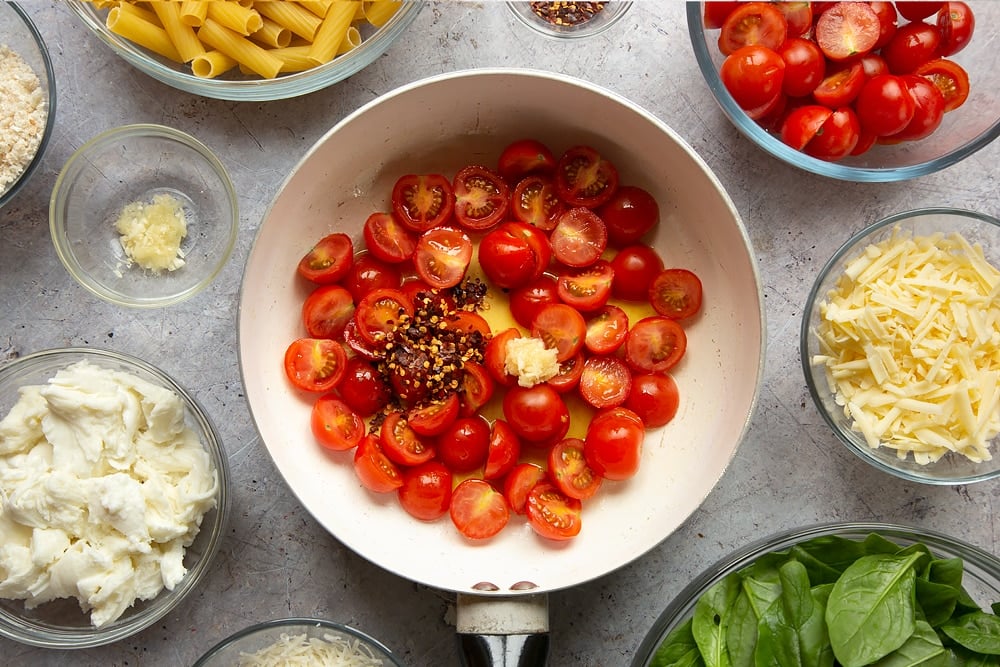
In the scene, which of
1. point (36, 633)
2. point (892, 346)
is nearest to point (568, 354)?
point (892, 346)

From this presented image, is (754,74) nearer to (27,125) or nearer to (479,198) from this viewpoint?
(479,198)

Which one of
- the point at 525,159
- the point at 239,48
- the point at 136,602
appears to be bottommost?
the point at 136,602

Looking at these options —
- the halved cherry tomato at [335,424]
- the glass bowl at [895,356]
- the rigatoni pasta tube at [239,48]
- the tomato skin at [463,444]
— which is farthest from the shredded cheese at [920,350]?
the rigatoni pasta tube at [239,48]

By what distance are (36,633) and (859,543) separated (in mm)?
1502

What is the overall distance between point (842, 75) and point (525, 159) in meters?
0.61

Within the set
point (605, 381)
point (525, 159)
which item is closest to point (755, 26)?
point (525, 159)

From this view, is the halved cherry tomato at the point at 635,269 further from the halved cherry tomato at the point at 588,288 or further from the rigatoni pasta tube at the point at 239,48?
the rigatoni pasta tube at the point at 239,48

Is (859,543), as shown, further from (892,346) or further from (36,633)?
(36,633)

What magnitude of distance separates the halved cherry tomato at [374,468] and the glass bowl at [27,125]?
80cm

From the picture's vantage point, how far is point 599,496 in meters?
1.60

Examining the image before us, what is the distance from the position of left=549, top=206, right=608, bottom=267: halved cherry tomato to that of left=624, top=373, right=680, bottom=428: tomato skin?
0.81 ft

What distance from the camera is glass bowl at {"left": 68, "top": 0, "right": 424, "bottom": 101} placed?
5.12ft

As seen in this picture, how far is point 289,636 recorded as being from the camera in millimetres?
1588

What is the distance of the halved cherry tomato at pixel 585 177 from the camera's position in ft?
5.28
